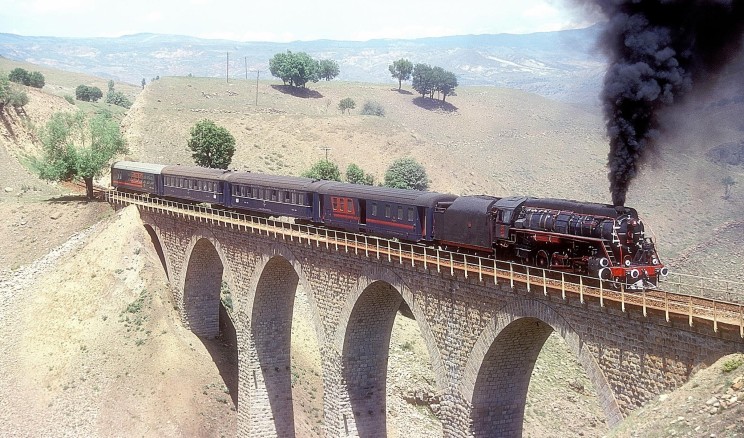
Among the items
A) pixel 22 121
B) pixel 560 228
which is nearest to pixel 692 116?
pixel 560 228

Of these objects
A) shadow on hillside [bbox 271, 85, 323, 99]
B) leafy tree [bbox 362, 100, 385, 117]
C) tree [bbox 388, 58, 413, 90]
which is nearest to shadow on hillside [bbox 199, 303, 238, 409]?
leafy tree [bbox 362, 100, 385, 117]

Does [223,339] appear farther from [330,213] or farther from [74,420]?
[330,213]

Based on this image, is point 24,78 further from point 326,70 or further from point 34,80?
point 326,70

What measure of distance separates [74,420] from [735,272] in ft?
156

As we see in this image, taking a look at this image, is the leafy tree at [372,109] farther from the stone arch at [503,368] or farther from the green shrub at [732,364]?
the green shrub at [732,364]

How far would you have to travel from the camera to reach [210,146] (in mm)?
81812

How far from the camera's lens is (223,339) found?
178ft

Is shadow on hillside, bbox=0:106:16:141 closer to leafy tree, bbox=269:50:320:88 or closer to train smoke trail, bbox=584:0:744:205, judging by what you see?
leafy tree, bbox=269:50:320:88

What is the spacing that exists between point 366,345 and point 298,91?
383 ft

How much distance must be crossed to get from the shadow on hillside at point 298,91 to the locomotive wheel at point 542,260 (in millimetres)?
120944

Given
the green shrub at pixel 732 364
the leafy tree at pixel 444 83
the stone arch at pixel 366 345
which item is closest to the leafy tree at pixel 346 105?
the leafy tree at pixel 444 83

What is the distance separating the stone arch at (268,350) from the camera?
44406mm

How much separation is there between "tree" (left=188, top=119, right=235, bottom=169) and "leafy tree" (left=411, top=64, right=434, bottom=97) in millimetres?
83982

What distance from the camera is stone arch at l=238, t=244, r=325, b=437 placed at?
44406mm
